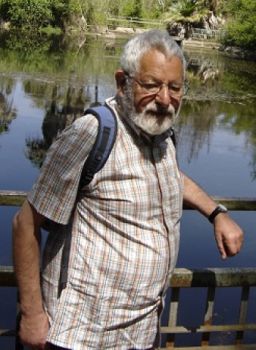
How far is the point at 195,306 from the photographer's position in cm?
577

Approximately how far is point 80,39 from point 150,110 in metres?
50.1

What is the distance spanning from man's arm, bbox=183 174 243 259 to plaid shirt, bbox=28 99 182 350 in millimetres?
297

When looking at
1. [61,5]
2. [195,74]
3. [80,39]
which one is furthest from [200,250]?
[61,5]

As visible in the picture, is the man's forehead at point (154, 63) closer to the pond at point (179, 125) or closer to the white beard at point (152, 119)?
the white beard at point (152, 119)

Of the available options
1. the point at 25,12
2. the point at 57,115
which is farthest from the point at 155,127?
the point at 25,12

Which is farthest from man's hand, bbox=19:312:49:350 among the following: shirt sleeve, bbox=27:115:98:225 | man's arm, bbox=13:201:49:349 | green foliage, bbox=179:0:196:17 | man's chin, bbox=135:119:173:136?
green foliage, bbox=179:0:196:17

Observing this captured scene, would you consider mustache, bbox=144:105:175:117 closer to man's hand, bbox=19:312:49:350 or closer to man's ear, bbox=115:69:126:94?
man's ear, bbox=115:69:126:94

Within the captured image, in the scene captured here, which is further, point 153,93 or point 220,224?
point 220,224

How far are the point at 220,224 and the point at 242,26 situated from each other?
50638mm

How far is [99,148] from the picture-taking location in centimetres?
185

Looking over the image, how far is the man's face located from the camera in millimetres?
1919

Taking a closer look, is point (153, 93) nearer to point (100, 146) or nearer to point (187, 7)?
point (100, 146)

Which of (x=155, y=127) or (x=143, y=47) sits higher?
(x=143, y=47)

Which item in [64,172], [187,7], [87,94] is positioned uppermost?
[187,7]
